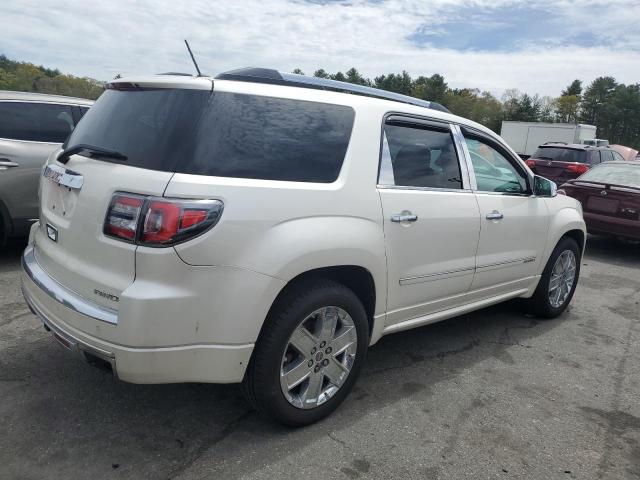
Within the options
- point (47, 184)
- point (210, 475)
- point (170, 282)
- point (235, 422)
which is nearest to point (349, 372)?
point (235, 422)

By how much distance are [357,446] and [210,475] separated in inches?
30.1

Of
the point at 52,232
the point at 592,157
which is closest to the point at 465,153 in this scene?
A: the point at 52,232

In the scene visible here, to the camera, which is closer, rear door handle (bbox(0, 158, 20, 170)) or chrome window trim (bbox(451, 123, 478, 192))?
chrome window trim (bbox(451, 123, 478, 192))

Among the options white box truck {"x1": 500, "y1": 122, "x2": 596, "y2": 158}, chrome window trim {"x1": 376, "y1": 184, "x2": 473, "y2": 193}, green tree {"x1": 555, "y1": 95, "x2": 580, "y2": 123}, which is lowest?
chrome window trim {"x1": 376, "y1": 184, "x2": 473, "y2": 193}

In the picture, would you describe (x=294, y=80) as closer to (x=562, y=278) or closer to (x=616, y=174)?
(x=562, y=278)

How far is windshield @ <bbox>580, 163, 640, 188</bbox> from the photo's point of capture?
27.1ft

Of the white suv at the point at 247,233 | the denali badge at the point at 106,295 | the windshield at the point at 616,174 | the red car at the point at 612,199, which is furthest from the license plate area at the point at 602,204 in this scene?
the denali badge at the point at 106,295

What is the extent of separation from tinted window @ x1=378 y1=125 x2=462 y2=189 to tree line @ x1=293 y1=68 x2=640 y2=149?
66.5m

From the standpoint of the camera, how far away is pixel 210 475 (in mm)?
2426

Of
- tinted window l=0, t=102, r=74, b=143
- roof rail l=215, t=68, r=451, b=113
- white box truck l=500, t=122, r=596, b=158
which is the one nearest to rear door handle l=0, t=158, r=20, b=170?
tinted window l=0, t=102, r=74, b=143

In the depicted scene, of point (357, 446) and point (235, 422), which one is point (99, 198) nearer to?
point (235, 422)

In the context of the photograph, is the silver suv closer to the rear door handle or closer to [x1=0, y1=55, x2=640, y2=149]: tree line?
the rear door handle

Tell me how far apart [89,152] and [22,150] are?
3299 millimetres

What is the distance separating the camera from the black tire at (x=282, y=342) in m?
2.56
